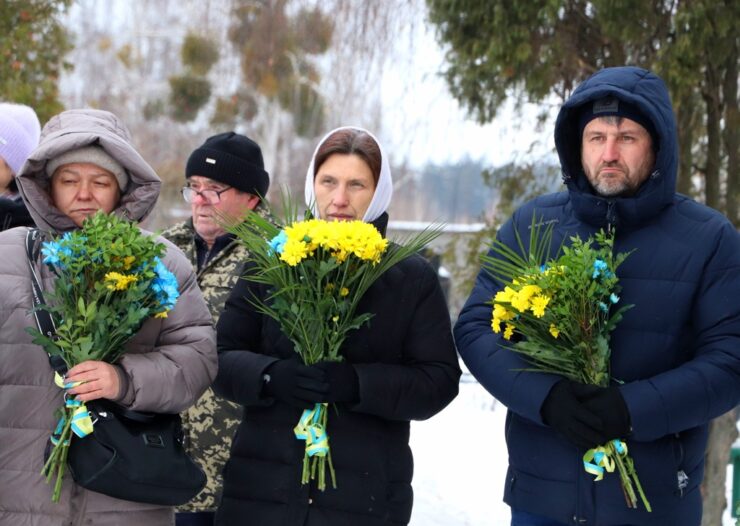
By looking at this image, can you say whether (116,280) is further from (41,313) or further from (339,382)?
(339,382)

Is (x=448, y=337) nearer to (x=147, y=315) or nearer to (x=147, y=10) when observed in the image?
(x=147, y=315)

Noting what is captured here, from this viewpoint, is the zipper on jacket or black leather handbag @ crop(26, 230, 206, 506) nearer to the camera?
black leather handbag @ crop(26, 230, 206, 506)

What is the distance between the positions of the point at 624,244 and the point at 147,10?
21.1m

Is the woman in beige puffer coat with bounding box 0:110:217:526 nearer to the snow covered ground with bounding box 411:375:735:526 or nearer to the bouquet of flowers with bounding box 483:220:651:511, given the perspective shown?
the bouquet of flowers with bounding box 483:220:651:511

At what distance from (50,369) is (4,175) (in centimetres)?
150

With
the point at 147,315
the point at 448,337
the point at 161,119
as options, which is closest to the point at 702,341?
the point at 448,337

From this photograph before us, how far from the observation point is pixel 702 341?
9.96ft

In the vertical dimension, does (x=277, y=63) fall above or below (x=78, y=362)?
above

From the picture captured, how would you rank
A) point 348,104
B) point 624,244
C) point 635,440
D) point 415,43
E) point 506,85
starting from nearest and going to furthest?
point 635,440
point 624,244
point 506,85
point 415,43
point 348,104

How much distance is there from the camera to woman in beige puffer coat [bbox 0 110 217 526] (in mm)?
2748

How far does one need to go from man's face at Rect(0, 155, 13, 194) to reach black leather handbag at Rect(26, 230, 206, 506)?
1328 mm

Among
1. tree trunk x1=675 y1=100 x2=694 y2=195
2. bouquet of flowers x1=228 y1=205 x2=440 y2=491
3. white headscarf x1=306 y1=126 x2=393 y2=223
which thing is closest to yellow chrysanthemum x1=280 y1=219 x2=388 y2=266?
bouquet of flowers x1=228 y1=205 x2=440 y2=491

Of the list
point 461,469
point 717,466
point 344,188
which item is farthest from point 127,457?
point 461,469

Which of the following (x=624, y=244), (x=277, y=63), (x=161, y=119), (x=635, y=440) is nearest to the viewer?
(x=635, y=440)
